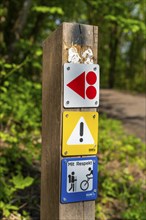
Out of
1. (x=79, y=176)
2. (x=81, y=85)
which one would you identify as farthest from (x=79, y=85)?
(x=79, y=176)

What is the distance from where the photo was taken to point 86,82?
2.09 metres

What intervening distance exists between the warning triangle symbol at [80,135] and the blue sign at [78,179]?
0.36 ft

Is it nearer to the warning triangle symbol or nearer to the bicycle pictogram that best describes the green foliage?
the bicycle pictogram

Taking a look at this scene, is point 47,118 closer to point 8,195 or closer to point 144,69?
point 8,195

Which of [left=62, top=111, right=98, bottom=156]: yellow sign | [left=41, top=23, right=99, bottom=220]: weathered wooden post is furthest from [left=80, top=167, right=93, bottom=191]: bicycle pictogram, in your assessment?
[left=62, top=111, right=98, bottom=156]: yellow sign

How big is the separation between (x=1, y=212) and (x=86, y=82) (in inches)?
78.8

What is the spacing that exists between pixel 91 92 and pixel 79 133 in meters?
0.27

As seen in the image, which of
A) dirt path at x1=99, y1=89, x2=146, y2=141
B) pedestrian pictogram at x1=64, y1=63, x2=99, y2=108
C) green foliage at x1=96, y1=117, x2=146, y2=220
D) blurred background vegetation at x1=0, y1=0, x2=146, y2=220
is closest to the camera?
pedestrian pictogram at x1=64, y1=63, x2=99, y2=108

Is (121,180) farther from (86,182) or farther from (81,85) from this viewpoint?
(81,85)

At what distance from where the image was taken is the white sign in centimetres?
208

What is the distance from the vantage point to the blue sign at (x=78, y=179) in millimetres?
2059

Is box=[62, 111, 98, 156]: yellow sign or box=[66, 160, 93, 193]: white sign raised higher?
box=[62, 111, 98, 156]: yellow sign

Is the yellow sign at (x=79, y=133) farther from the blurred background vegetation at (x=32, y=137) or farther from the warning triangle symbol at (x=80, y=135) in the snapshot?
the blurred background vegetation at (x=32, y=137)

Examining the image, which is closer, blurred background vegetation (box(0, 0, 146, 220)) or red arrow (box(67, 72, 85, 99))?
red arrow (box(67, 72, 85, 99))
